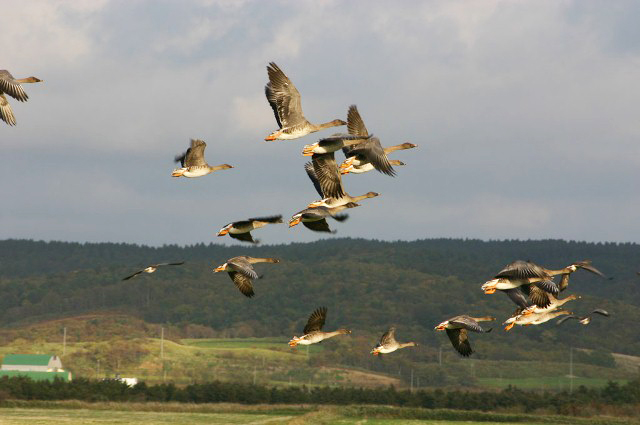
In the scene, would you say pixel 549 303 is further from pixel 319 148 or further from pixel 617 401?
pixel 617 401

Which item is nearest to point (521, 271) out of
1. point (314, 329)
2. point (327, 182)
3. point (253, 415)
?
point (327, 182)

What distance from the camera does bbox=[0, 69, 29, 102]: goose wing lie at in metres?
34.9

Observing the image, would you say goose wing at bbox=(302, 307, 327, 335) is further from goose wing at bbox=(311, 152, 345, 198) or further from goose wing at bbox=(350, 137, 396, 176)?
goose wing at bbox=(350, 137, 396, 176)

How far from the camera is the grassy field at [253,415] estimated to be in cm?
11131

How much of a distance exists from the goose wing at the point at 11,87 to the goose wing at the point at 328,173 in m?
9.68

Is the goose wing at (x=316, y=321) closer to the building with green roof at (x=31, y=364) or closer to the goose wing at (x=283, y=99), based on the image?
the goose wing at (x=283, y=99)

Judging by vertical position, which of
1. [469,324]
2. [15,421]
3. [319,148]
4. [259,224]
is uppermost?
[319,148]

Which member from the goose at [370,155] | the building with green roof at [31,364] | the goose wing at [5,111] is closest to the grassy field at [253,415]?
→ the building with green roof at [31,364]

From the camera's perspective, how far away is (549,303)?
126ft

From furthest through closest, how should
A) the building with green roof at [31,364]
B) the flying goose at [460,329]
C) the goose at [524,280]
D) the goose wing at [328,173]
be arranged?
the building with green roof at [31,364] < the goose wing at [328,173] < the flying goose at [460,329] < the goose at [524,280]

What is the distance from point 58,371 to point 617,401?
89369 millimetres

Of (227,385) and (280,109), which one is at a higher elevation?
(280,109)

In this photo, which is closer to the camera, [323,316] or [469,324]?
[469,324]

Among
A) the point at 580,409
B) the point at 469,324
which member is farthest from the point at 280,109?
the point at 580,409
